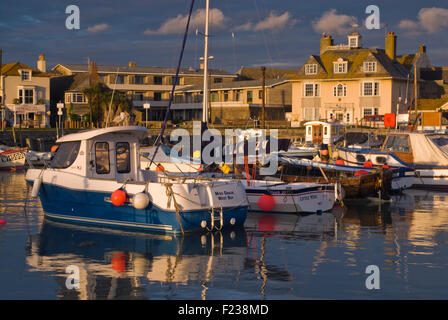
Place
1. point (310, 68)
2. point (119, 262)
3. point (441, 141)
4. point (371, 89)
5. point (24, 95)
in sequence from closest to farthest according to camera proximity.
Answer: point (119, 262), point (441, 141), point (371, 89), point (24, 95), point (310, 68)

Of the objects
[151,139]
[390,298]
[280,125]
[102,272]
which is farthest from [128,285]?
[280,125]

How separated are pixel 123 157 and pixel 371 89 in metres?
51.9

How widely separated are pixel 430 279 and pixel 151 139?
156 feet

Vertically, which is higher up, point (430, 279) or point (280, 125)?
point (280, 125)

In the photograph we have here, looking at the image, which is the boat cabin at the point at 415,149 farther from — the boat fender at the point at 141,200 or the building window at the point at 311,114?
the building window at the point at 311,114

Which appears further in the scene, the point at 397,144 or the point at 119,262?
the point at 397,144

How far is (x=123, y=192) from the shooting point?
17.0 meters

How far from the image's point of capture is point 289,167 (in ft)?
90.9

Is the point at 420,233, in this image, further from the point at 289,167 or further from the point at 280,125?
the point at 280,125

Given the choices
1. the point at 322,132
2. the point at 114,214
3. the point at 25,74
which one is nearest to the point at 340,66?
the point at 322,132

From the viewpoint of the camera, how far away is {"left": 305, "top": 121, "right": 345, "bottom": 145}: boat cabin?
4596 centimetres

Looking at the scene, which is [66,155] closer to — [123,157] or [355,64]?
[123,157]

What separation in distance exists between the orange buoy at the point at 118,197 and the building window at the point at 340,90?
5425cm

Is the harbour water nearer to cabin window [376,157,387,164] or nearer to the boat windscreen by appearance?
cabin window [376,157,387,164]
